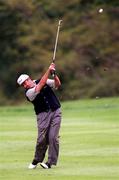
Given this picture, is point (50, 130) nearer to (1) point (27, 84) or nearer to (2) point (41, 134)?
(2) point (41, 134)

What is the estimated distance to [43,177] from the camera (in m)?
15.5

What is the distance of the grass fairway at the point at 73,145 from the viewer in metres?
15.9

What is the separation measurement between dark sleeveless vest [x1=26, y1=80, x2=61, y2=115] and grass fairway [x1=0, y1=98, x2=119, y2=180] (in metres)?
1.12

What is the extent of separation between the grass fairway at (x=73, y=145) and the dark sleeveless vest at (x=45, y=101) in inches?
44.1

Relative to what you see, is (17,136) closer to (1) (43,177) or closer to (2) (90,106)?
(1) (43,177)

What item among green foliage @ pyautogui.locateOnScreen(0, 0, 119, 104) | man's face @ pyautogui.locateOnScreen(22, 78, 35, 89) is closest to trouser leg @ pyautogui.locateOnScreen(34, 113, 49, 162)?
man's face @ pyautogui.locateOnScreen(22, 78, 35, 89)

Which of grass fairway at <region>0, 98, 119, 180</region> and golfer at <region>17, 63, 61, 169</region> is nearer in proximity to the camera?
grass fairway at <region>0, 98, 119, 180</region>

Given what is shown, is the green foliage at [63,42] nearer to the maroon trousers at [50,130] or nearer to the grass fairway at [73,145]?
the grass fairway at [73,145]

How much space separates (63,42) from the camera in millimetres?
52438

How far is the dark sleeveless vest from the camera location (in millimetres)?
16719

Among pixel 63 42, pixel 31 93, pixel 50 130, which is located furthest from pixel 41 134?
pixel 63 42

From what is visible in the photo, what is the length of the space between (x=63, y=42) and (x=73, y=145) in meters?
31.3

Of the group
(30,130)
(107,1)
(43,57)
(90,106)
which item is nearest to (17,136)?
(30,130)

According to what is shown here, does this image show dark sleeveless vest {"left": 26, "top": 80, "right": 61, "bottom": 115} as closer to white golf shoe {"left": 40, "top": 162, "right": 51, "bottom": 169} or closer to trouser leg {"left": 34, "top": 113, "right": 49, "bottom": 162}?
trouser leg {"left": 34, "top": 113, "right": 49, "bottom": 162}
